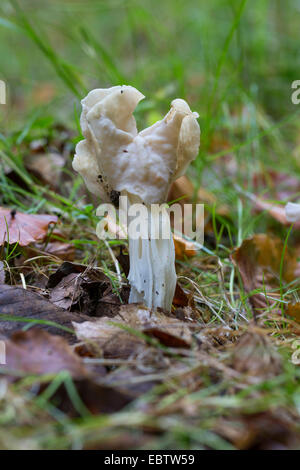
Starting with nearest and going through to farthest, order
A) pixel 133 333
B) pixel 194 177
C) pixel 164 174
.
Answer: pixel 133 333 < pixel 164 174 < pixel 194 177

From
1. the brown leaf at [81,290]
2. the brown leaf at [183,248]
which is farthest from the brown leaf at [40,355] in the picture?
the brown leaf at [183,248]

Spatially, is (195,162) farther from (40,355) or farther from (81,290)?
(40,355)

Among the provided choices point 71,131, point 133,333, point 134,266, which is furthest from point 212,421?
point 71,131

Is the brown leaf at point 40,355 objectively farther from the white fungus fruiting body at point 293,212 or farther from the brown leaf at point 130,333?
the white fungus fruiting body at point 293,212

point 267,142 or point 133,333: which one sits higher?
point 267,142
